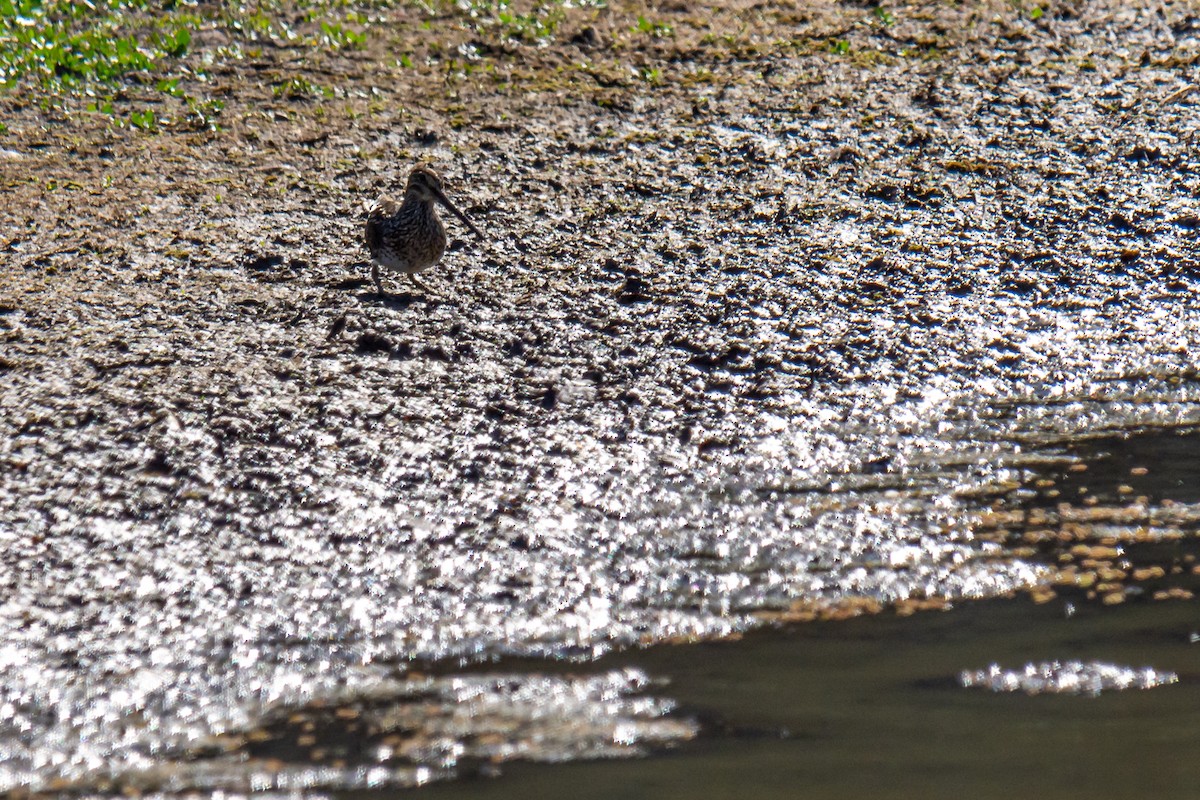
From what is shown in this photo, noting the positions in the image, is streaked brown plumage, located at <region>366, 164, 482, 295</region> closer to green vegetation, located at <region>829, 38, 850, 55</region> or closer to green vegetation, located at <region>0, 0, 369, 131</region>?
green vegetation, located at <region>0, 0, 369, 131</region>

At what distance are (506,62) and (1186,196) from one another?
18.2ft

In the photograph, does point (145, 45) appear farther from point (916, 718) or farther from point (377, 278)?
point (916, 718)

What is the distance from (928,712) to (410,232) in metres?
4.57

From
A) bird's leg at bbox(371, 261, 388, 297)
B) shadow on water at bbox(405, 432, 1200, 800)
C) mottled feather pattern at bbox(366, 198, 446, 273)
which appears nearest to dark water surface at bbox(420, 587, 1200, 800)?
Answer: shadow on water at bbox(405, 432, 1200, 800)

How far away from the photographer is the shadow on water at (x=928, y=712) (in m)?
4.70

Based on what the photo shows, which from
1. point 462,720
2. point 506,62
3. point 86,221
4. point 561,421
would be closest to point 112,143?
point 86,221

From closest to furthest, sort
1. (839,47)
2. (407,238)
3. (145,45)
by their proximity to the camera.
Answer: (407,238) → (145,45) → (839,47)

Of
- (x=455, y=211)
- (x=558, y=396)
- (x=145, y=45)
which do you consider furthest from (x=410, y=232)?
(x=145, y=45)

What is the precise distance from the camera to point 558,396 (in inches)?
297

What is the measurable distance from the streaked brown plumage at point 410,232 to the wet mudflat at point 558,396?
0.73 ft

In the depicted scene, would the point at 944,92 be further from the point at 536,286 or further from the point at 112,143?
the point at 112,143

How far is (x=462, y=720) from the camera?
16.4ft

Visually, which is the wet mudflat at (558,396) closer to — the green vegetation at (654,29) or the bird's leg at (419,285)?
the bird's leg at (419,285)

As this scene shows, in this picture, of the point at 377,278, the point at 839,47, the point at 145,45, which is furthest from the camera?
the point at 839,47
